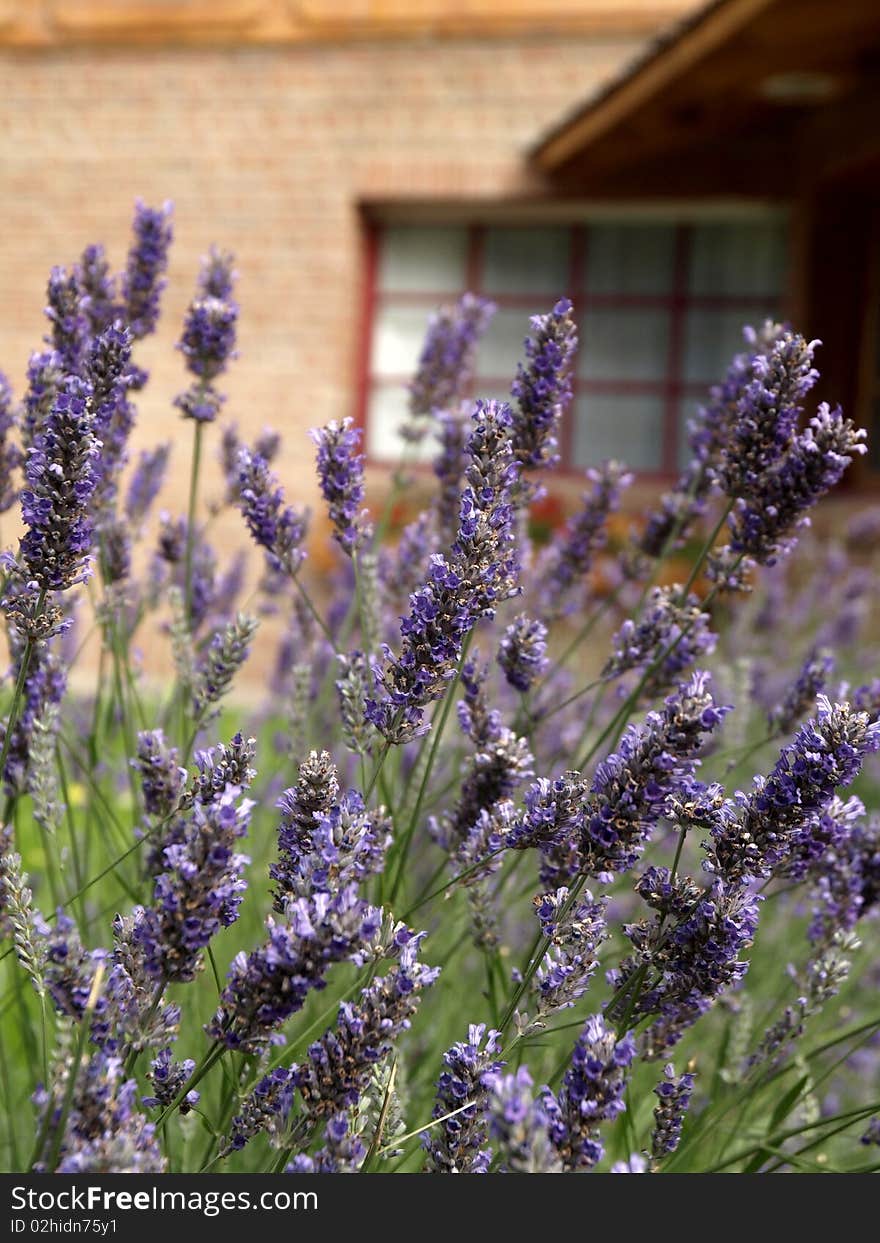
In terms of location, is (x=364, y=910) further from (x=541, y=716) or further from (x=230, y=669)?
(x=541, y=716)

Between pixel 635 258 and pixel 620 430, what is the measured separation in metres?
1.07

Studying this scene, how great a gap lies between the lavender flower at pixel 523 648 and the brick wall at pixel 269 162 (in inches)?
259

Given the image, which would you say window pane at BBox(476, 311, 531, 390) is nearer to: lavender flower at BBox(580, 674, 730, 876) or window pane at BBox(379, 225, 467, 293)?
window pane at BBox(379, 225, 467, 293)

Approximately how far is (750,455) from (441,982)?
31.1 inches

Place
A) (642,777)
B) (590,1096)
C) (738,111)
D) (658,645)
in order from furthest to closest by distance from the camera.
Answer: (738,111) < (658,645) < (642,777) < (590,1096)

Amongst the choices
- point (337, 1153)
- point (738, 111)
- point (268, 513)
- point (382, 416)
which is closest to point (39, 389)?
point (268, 513)

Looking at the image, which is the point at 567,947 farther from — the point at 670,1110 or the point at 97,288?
the point at 97,288

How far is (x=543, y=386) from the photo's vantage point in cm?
147

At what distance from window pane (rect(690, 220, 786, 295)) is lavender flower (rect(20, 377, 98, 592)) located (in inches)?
301

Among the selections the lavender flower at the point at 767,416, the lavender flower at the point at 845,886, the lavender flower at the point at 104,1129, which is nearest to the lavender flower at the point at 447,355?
the lavender flower at the point at 767,416

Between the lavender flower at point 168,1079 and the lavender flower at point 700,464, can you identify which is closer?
the lavender flower at point 168,1079

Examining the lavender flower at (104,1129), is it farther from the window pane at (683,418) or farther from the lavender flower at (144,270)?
the window pane at (683,418)

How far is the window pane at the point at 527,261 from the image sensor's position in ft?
27.4

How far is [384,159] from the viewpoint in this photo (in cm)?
804
